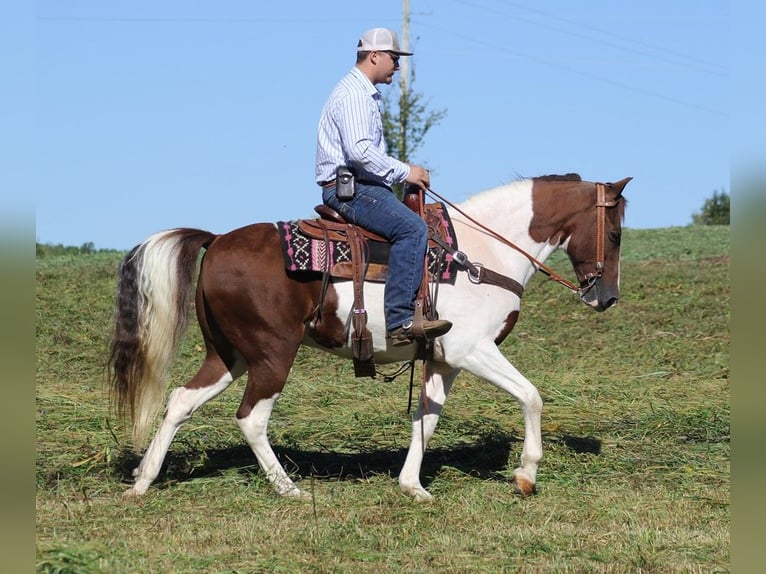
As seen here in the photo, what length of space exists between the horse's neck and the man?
2.21ft

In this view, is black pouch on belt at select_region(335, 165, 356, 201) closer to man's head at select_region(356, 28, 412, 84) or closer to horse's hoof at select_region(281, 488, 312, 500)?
man's head at select_region(356, 28, 412, 84)

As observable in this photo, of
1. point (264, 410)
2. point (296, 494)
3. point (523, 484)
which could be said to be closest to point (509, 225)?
point (523, 484)

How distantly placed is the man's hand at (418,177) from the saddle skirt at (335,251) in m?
0.29

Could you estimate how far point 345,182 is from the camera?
6.95m

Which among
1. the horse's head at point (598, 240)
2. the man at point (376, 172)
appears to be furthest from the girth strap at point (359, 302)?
the horse's head at point (598, 240)

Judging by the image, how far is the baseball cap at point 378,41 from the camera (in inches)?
275

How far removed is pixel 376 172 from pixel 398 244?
20.5 inches

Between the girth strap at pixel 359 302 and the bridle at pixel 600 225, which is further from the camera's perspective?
the bridle at pixel 600 225

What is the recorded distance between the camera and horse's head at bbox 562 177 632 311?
7582 mm

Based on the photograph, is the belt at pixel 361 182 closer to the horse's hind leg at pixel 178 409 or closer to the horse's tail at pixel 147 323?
the horse's tail at pixel 147 323

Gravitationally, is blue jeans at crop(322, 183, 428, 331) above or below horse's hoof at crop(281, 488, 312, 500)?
above

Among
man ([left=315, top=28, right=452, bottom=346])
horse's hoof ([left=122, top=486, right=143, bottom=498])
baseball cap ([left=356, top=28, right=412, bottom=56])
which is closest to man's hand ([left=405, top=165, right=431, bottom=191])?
man ([left=315, top=28, right=452, bottom=346])

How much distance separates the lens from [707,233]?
28.5m
